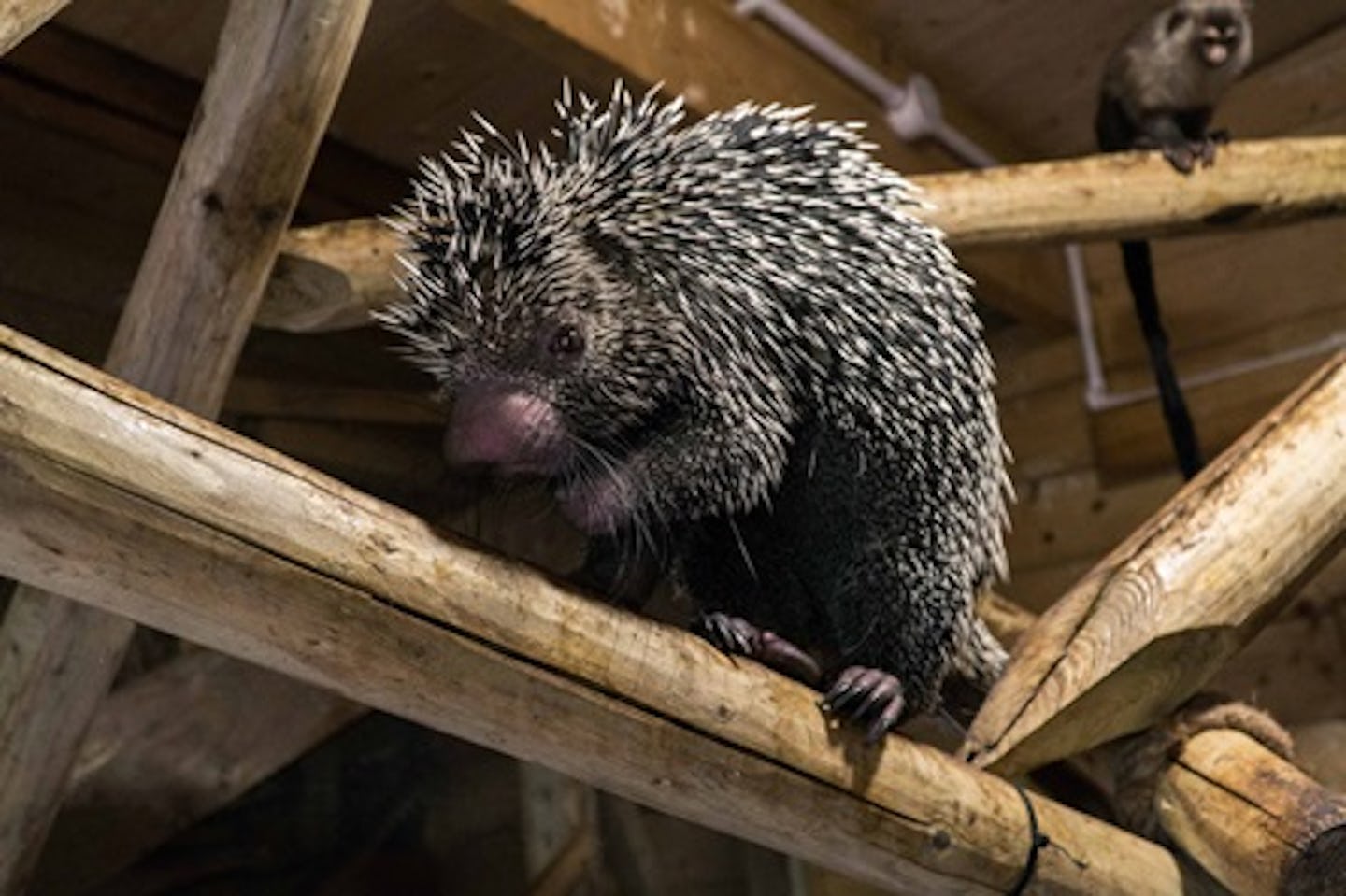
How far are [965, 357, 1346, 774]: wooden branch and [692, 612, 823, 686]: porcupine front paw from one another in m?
0.31

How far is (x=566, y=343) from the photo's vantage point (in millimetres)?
1536

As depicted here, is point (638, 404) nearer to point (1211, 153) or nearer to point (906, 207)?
point (906, 207)

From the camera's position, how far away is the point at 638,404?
1.57m

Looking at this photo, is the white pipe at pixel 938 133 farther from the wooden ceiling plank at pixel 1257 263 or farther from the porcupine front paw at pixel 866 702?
the porcupine front paw at pixel 866 702

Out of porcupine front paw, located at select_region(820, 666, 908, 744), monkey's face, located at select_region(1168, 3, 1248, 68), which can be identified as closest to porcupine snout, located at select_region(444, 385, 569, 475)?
porcupine front paw, located at select_region(820, 666, 908, 744)

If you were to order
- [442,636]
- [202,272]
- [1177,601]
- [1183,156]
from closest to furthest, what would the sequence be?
[442,636] < [202,272] < [1177,601] < [1183,156]

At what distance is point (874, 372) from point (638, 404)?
28 centimetres

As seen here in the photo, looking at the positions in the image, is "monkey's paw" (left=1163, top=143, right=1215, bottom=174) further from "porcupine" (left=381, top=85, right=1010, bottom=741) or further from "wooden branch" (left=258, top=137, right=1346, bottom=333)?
"porcupine" (left=381, top=85, right=1010, bottom=741)

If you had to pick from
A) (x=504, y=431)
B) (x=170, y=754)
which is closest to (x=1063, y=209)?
(x=504, y=431)

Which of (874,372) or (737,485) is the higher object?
(874,372)

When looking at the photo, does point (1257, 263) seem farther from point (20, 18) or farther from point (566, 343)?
point (20, 18)

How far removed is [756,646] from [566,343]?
0.37m


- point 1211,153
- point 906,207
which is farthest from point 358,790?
point 1211,153

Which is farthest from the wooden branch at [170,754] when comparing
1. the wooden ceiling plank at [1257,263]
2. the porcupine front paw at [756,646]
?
the wooden ceiling plank at [1257,263]
